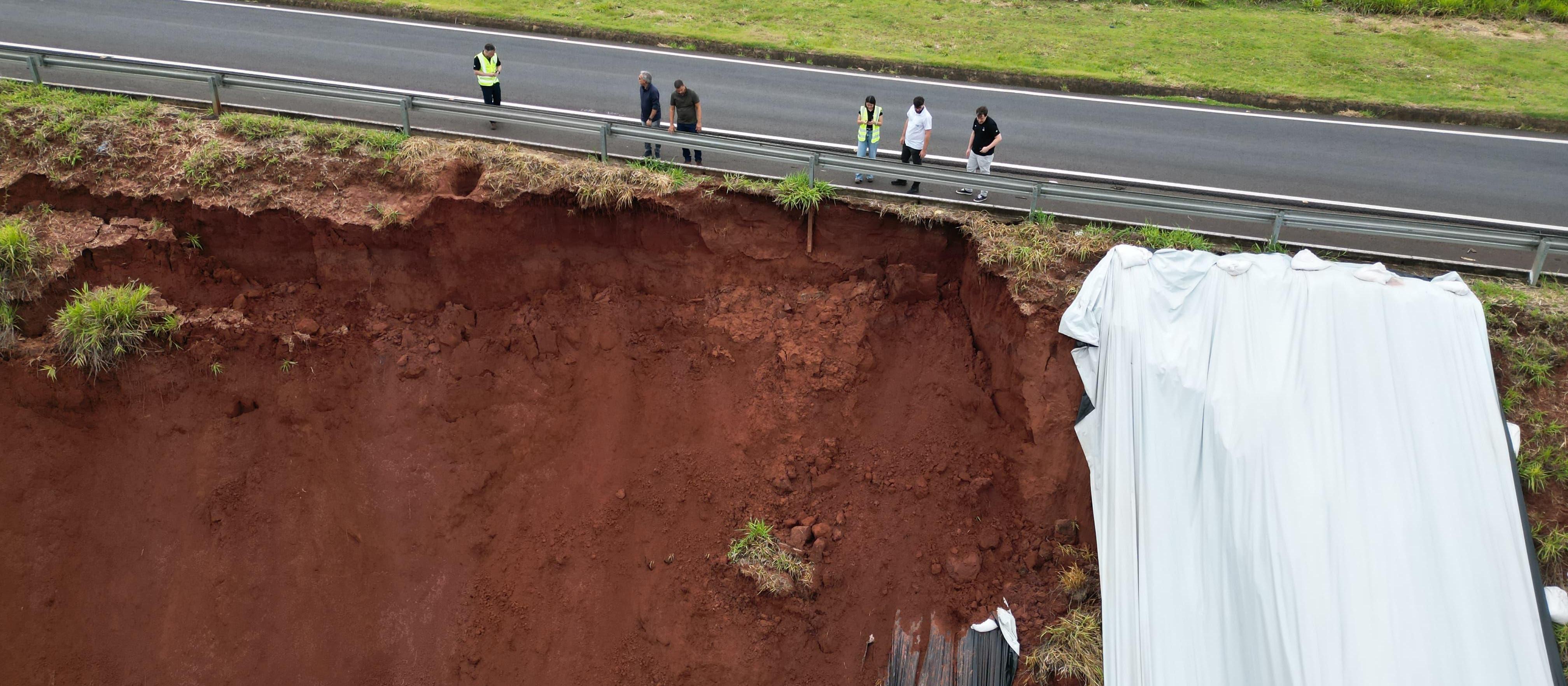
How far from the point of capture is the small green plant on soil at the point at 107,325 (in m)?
8.77

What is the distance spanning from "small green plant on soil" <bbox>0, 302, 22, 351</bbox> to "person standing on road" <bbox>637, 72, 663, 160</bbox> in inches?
273

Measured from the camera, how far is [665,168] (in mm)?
9508

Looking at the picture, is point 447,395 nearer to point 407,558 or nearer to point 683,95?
point 407,558

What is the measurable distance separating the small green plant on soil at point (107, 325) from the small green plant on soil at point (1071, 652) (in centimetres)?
953

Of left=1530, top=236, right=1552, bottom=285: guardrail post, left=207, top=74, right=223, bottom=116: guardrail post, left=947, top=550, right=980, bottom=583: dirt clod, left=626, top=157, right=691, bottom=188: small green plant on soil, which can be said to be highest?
left=207, top=74, right=223, bottom=116: guardrail post

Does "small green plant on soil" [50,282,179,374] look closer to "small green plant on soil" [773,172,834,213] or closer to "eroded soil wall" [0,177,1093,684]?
"eroded soil wall" [0,177,1093,684]

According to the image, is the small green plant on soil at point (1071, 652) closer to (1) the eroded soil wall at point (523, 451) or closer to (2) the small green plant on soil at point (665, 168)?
(1) the eroded soil wall at point (523, 451)

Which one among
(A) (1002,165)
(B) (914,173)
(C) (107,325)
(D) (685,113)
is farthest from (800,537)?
(C) (107,325)

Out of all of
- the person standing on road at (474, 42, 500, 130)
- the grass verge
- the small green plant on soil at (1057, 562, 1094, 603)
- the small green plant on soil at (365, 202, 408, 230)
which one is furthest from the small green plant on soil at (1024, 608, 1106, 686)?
the grass verge

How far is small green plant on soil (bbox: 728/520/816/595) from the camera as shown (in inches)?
331

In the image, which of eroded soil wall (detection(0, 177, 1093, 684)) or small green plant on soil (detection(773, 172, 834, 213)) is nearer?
eroded soil wall (detection(0, 177, 1093, 684))

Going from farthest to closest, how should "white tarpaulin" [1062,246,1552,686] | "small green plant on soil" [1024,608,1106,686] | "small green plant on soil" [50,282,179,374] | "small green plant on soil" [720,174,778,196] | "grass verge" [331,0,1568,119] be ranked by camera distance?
"grass verge" [331,0,1568,119] < "small green plant on soil" [720,174,778,196] < "small green plant on soil" [50,282,179,374] < "small green plant on soil" [1024,608,1106,686] < "white tarpaulin" [1062,246,1552,686]

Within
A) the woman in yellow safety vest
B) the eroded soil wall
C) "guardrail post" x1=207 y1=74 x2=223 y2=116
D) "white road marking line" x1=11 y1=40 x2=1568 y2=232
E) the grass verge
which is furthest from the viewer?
the grass verge

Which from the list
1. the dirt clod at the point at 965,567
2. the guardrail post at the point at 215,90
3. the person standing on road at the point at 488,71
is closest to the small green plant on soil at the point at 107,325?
the guardrail post at the point at 215,90
